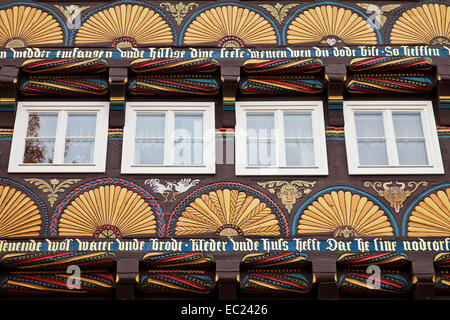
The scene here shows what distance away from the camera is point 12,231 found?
916 cm

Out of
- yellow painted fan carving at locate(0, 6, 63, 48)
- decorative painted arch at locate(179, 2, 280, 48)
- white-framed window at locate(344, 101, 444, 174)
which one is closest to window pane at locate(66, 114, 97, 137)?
yellow painted fan carving at locate(0, 6, 63, 48)

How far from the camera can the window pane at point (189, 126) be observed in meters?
9.92

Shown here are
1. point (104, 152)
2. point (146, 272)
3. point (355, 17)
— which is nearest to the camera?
point (146, 272)

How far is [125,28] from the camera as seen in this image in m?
10.6

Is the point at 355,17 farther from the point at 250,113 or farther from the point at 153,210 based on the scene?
the point at 153,210

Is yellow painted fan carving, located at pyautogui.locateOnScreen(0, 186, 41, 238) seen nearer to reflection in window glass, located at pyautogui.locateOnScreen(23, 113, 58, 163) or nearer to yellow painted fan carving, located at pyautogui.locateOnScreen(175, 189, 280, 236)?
reflection in window glass, located at pyautogui.locateOnScreen(23, 113, 58, 163)

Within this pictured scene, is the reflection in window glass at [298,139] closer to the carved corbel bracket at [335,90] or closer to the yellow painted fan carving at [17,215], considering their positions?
the carved corbel bracket at [335,90]

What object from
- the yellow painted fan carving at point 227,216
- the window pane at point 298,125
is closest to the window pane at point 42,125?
the yellow painted fan carving at point 227,216

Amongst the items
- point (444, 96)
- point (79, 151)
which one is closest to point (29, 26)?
point (79, 151)

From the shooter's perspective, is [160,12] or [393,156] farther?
[160,12]

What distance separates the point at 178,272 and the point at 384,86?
3.63 m

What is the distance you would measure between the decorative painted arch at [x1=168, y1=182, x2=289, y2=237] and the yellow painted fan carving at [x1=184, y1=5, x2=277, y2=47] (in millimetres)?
2214
